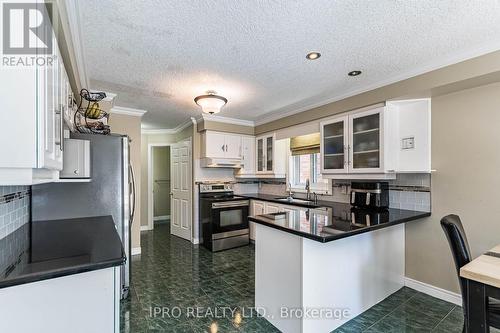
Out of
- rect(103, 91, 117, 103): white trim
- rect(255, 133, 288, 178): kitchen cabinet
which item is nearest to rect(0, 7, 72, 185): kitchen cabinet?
rect(103, 91, 117, 103): white trim

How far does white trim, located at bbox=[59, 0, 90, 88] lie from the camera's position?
5.18ft

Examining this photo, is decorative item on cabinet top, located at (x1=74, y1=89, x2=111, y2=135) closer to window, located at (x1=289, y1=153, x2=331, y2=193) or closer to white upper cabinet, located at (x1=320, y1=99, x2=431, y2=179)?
white upper cabinet, located at (x1=320, y1=99, x2=431, y2=179)

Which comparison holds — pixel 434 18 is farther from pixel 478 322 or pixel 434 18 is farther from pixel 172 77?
pixel 172 77

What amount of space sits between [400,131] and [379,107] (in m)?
0.37

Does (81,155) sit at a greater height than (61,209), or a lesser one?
greater

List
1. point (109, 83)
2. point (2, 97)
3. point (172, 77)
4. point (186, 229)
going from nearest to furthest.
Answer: point (2, 97), point (172, 77), point (109, 83), point (186, 229)

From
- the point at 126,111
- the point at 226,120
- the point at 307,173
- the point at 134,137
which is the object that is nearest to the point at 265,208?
the point at 307,173

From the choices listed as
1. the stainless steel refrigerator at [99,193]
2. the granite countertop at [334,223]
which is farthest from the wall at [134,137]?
the granite countertop at [334,223]

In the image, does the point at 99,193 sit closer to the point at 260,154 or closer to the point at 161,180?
the point at 260,154

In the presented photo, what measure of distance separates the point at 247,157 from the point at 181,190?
1.56 m

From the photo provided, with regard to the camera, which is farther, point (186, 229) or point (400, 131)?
point (186, 229)

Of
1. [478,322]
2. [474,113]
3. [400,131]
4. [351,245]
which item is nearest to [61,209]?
[351,245]

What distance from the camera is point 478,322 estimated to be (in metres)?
1.34

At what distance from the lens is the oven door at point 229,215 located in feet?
13.8
